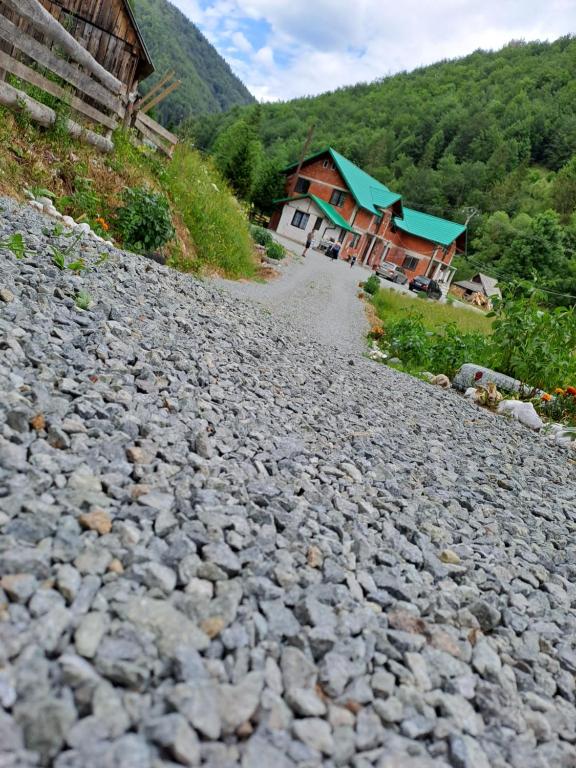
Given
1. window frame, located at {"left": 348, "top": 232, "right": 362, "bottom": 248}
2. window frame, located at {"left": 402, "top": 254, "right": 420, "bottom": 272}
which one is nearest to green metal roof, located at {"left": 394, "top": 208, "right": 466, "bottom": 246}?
window frame, located at {"left": 402, "top": 254, "right": 420, "bottom": 272}

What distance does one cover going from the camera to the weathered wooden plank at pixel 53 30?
7.71 metres

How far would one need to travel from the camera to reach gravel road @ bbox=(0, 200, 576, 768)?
1.40 metres

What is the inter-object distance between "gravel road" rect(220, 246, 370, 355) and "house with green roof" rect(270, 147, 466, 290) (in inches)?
1067

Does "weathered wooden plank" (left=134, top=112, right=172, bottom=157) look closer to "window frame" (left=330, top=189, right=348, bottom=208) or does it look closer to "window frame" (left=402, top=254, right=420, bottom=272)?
"window frame" (left=330, top=189, right=348, bottom=208)

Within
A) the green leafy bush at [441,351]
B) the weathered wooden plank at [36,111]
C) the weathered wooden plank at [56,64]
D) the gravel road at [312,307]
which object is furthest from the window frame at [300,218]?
the weathered wooden plank at [36,111]

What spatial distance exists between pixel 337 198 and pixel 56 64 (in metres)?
43.1

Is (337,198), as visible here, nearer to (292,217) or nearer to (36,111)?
(292,217)

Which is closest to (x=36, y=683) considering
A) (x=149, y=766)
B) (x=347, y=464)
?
(x=149, y=766)

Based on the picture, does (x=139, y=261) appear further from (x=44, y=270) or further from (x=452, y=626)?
(x=452, y=626)

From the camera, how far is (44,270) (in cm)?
467

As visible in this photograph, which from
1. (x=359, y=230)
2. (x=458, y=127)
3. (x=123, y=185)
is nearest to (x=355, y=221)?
(x=359, y=230)

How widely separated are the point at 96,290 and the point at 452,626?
14.2ft

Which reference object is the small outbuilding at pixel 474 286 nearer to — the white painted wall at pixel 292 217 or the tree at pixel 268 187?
the white painted wall at pixel 292 217

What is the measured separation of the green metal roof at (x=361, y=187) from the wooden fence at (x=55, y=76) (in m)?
38.5
